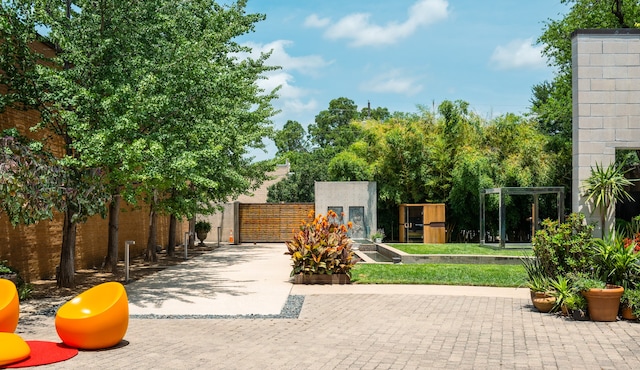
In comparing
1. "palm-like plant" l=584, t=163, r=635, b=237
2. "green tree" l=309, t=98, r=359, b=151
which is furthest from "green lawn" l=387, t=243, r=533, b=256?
"green tree" l=309, t=98, r=359, b=151

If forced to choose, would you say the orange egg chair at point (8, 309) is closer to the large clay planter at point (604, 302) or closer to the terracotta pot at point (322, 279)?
the terracotta pot at point (322, 279)

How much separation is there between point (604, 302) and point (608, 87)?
24.1 ft

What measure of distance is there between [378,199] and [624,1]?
53.8 feet

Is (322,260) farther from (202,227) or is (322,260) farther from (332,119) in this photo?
(332,119)

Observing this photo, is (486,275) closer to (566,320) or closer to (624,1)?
(566,320)

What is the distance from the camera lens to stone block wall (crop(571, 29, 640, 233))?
15.6 metres

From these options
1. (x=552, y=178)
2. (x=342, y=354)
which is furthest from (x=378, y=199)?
(x=342, y=354)

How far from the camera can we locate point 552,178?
3052 cm

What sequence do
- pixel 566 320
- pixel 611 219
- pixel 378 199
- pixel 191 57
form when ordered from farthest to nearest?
pixel 378 199 < pixel 611 219 < pixel 191 57 < pixel 566 320

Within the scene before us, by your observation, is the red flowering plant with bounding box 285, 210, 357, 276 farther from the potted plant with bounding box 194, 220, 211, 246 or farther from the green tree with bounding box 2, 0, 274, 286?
the potted plant with bounding box 194, 220, 211, 246

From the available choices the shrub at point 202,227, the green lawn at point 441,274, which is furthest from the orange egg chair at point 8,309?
the shrub at point 202,227

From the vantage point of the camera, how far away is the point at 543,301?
1112 cm

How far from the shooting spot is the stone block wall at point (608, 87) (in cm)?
1561

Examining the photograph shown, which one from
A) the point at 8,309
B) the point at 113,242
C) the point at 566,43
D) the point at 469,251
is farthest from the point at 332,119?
the point at 8,309
